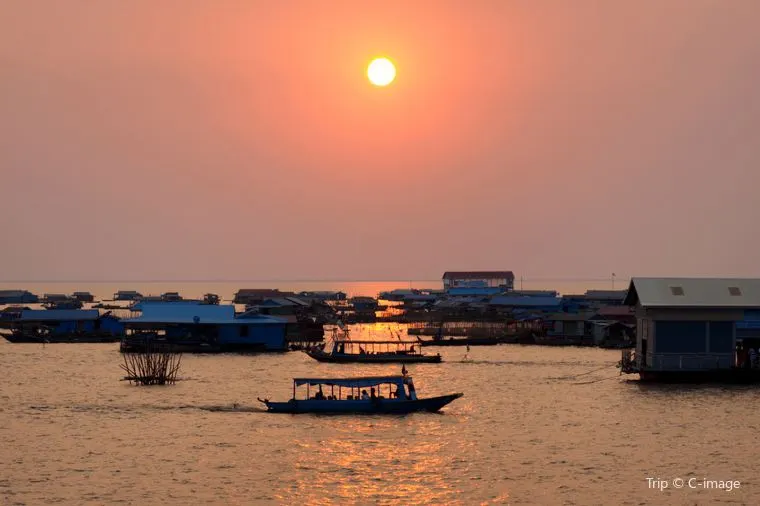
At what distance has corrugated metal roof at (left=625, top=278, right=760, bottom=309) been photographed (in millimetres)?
54625

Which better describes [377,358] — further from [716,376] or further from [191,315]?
[716,376]

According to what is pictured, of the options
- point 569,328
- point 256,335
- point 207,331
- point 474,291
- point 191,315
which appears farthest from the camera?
point 474,291

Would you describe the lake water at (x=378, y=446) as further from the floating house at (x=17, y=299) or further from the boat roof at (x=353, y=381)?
the floating house at (x=17, y=299)

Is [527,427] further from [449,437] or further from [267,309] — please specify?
[267,309]

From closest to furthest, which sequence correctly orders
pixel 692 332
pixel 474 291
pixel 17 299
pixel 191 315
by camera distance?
1. pixel 692 332
2. pixel 191 315
3. pixel 474 291
4. pixel 17 299

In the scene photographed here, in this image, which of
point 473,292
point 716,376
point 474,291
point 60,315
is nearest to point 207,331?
point 60,315

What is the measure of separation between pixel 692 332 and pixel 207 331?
4502cm

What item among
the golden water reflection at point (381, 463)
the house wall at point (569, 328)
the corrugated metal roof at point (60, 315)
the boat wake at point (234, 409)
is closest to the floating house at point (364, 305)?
the house wall at point (569, 328)

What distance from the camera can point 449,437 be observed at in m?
41.5

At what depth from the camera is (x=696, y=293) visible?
5550 cm

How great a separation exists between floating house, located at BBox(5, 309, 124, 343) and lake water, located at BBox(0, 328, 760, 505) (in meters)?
37.9

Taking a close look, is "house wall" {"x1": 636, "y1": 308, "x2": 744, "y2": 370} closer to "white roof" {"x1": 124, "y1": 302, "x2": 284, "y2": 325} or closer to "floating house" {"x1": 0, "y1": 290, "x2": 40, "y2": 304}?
"white roof" {"x1": 124, "y1": 302, "x2": 284, "y2": 325}

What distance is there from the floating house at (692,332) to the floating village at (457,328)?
0.06m

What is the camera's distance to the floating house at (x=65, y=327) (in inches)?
3912
